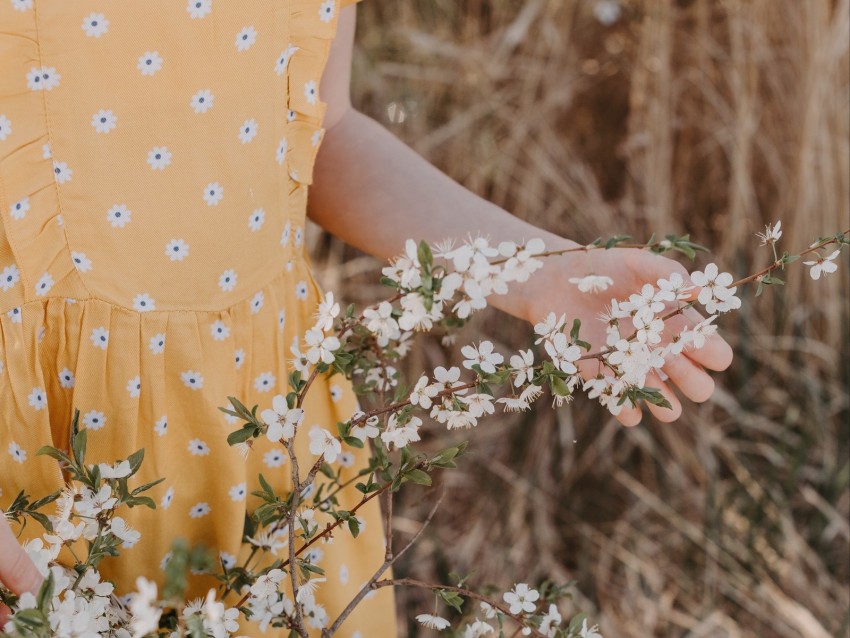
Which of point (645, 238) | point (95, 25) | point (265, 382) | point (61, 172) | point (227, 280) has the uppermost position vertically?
point (95, 25)

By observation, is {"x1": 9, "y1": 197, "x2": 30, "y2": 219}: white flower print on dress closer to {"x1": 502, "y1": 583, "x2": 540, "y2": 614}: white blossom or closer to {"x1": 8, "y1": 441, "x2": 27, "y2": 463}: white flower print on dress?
{"x1": 8, "y1": 441, "x2": 27, "y2": 463}: white flower print on dress

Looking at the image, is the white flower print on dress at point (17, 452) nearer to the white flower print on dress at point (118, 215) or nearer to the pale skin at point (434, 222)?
the white flower print on dress at point (118, 215)

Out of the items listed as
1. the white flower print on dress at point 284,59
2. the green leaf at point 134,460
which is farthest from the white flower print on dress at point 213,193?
the green leaf at point 134,460

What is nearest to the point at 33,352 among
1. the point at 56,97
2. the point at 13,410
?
the point at 13,410

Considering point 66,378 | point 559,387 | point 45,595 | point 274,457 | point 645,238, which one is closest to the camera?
point 45,595

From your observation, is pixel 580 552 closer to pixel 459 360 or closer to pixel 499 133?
pixel 459 360

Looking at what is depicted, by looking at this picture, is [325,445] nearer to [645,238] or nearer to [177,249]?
[177,249]

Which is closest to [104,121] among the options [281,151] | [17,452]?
[281,151]

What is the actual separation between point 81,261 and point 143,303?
0.18 ft

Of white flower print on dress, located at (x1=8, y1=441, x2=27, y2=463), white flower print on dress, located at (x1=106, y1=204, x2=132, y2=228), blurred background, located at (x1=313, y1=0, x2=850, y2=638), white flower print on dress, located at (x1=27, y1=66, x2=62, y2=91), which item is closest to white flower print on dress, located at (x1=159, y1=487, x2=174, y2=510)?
white flower print on dress, located at (x1=8, y1=441, x2=27, y2=463)

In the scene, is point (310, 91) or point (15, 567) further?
point (310, 91)

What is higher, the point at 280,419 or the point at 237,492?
the point at 280,419

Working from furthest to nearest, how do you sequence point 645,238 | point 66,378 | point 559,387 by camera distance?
1. point 645,238
2. point 66,378
3. point 559,387

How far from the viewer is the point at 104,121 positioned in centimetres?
62
